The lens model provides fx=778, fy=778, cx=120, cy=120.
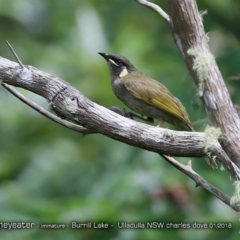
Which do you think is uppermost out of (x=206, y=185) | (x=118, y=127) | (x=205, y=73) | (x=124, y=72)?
(x=205, y=73)

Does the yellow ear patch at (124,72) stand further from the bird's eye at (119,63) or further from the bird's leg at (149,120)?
the bird's leg at (149,120)

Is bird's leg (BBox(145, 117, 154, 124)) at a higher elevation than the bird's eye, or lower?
lower

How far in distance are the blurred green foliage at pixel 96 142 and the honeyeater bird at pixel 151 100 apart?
179 mm

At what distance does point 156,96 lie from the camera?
5.30m

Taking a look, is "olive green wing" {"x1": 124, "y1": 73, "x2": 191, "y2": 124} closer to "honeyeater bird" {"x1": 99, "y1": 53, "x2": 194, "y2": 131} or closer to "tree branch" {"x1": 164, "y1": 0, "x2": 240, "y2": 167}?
"honeyeater bird" {"x1": 99, "y1": 53, "x2": 194, "y2": 131}

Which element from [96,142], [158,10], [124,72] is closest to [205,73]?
[158,10]

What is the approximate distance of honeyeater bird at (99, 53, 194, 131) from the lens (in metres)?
5.21

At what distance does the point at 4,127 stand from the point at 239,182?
4.24 m

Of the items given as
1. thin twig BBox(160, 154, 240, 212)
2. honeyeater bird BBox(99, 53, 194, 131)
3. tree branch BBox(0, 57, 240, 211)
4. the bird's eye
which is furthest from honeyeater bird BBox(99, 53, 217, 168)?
tree branch BBox(0, 57, 240, 211)

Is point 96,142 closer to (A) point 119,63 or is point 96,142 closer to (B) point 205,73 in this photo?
(A) point 119,63

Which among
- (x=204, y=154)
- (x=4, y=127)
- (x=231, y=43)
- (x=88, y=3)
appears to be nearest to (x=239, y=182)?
(x=204, y=154)

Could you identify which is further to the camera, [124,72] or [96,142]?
[96,142]

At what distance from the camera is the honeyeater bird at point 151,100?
5214 mm

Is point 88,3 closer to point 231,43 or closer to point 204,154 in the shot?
point 231,43
